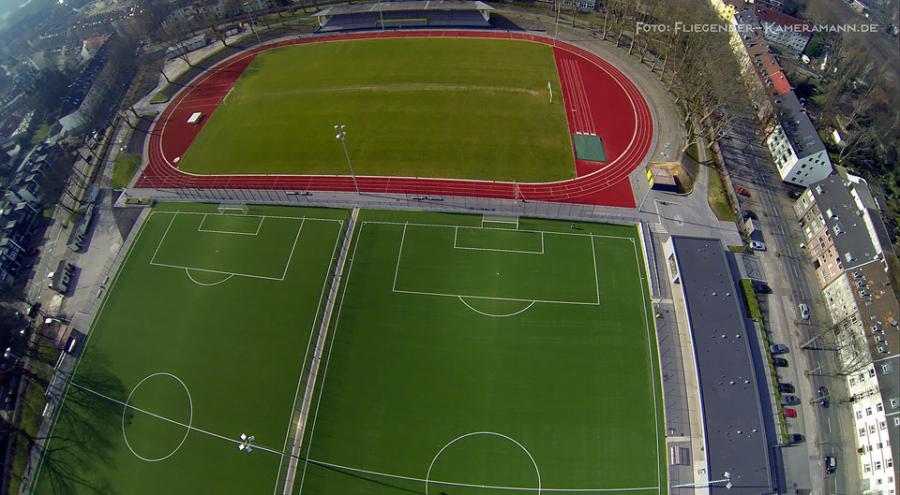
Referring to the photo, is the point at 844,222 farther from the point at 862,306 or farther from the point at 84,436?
the point at 84,436

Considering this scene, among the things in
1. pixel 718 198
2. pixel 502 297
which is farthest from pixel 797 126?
pixel 502 297

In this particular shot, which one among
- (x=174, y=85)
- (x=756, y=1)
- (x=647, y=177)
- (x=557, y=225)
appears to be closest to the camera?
(x=557, y=225)

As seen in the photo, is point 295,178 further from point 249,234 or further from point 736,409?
point 736,409

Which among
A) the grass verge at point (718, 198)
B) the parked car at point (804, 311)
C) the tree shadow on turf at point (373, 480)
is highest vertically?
the grass verge at point (718, 198)

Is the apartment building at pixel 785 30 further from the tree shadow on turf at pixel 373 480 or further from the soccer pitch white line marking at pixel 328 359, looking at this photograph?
the tree shadow on turf at pixel 373 480

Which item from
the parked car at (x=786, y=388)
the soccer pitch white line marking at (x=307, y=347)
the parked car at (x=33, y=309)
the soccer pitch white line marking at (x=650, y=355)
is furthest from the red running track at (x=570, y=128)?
the parked car at (x=786, y=388)

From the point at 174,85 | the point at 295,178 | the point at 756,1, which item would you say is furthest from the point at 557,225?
the point at 756,1
